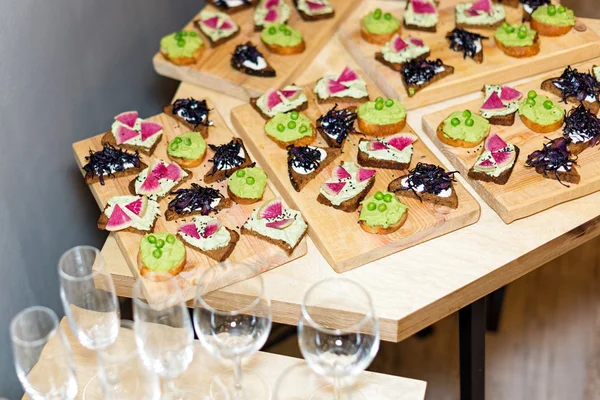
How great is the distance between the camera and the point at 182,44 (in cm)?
330

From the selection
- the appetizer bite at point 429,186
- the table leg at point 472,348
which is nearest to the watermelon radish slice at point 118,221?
the appetizer bite at point 429,186

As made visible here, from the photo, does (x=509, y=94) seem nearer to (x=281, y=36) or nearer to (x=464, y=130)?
(x=464, y=130)

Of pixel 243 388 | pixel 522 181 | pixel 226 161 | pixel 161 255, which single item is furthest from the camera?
pixel 226 161

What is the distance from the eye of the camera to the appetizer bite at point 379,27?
3312 mm

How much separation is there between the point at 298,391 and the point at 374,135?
1096mm

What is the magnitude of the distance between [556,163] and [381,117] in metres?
0.61

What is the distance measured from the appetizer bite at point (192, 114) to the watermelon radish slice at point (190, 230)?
1.56 ft

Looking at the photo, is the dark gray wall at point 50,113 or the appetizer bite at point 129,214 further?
the dark gray wall at point 50,113

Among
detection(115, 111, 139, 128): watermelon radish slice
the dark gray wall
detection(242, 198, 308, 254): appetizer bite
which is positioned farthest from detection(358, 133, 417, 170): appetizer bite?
the dark gray wall

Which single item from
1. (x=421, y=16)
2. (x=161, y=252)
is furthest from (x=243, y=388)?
(x=421, y=16)

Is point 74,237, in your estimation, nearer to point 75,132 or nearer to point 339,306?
point 75,132

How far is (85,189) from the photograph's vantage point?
3.53 metres

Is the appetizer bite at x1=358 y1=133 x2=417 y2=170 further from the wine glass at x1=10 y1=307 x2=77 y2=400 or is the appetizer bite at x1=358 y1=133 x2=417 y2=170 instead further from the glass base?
the wine glass at x1=10 y1=307 x2=77 y2=400

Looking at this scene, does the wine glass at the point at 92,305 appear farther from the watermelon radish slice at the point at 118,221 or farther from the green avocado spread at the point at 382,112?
the green avocado spread at the point at 382,112
